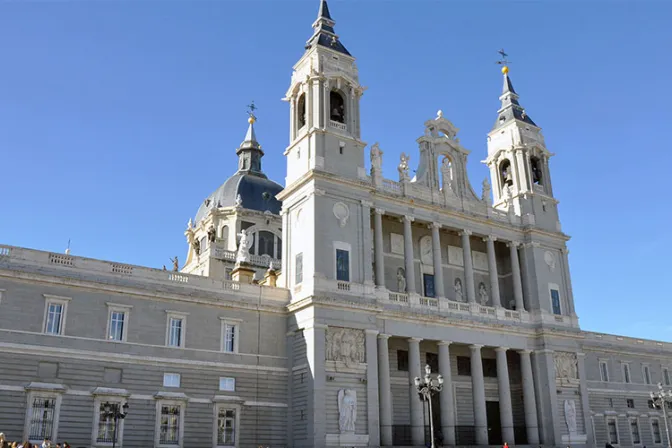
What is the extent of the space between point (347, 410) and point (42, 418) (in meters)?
14.7

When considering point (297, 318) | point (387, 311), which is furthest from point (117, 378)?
point (387, 311)

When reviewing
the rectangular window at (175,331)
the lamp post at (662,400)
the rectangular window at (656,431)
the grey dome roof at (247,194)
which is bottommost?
the rectangular window at (656,431)

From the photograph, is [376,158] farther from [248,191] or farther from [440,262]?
[248,191]

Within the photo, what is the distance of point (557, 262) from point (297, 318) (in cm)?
2142

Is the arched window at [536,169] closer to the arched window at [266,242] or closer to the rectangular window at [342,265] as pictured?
the rectangular window at [342,265]

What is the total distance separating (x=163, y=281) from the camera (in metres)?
35.3

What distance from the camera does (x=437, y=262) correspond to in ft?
141

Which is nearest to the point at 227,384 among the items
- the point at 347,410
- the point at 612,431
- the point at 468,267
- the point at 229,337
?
the point at 229,337

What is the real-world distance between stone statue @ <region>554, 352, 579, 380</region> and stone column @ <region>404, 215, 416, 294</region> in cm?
1198

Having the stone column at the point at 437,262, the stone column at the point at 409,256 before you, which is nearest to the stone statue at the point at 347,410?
the stone column at the point at 409,256

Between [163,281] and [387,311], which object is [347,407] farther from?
[163,281]

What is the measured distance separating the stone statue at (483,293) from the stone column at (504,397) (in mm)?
4080

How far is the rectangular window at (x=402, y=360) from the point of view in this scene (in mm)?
42125

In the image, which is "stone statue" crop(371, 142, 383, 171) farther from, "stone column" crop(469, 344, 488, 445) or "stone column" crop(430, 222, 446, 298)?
"stone column" crop(469, 344, 488, 445)
